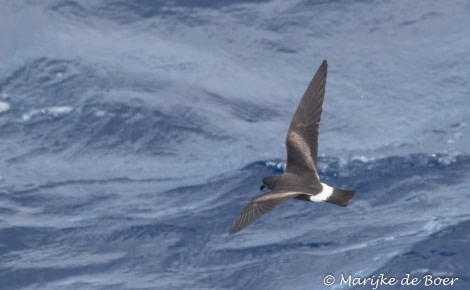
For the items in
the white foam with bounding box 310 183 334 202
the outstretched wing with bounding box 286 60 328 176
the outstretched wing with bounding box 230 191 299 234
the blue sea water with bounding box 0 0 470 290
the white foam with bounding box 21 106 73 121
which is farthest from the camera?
the white foam with bounding box 21 106 73 121

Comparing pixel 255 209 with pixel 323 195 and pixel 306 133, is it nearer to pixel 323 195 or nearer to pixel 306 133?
pixel 323 195

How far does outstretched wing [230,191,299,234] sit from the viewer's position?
825 cm

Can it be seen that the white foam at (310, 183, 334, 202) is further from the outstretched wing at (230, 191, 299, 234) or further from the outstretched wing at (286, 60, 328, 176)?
the outstretched wing at (286, 60, 328, 176)

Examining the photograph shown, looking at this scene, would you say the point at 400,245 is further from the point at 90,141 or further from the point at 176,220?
the point at 90,141

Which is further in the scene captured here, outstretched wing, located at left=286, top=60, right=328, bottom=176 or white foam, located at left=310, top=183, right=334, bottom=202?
outstretched wing, located at left=286, top=60, right=328, bottom=176

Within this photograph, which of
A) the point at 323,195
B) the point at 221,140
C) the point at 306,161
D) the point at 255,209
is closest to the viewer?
the point at 255,209

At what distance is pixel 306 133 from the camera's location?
33.2 ft

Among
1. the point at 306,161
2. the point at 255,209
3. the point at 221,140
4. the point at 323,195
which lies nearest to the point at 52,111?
the point at 221,140

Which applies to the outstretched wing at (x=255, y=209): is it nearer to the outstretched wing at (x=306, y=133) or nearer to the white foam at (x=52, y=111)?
the outstretched wing at (x=306, y=133)

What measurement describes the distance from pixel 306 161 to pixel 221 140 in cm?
224

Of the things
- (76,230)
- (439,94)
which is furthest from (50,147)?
(439,94)

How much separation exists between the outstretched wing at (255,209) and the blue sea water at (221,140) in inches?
66.3

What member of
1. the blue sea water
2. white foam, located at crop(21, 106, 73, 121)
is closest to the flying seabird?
the blue sea water

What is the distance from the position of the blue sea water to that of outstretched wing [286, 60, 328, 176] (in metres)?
1.08
